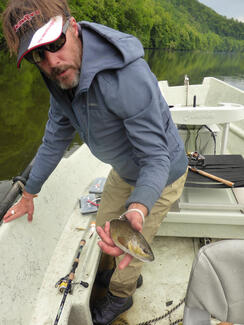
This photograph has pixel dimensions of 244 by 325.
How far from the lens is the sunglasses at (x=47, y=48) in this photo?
1.30m

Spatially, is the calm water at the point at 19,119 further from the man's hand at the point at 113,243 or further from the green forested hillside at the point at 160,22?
the man's hand at the point at 113,243

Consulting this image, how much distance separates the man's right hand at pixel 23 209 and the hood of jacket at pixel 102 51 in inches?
47.0

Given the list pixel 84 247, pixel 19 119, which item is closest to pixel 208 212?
pixel 84 247

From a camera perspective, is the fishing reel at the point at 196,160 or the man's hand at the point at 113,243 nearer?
the man's hand at the point at 113,243

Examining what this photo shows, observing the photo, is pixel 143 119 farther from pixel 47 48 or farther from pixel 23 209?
pixel 23 209

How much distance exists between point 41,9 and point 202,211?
231 centimetres

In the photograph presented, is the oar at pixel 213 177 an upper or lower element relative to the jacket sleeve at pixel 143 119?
lower

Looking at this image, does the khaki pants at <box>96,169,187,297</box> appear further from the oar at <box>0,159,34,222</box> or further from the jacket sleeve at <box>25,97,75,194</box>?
the oar at <box>0,159,34,222</box>

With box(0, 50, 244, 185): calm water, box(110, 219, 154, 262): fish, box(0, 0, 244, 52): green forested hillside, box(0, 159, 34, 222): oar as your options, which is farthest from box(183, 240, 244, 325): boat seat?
box(0, 50, 244, 185): calm water

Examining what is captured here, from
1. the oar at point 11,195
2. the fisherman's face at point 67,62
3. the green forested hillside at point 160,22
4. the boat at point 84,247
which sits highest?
the green forested hillside at point 160,22

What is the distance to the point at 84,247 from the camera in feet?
7.76

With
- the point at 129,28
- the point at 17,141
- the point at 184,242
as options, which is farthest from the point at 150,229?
the point at 129,28

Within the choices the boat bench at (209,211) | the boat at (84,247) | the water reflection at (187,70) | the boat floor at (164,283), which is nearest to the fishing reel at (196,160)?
the boat bench at (209,211)

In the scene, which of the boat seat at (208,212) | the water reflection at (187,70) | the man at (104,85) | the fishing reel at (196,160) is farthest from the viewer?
the water reflection at (187,70)
